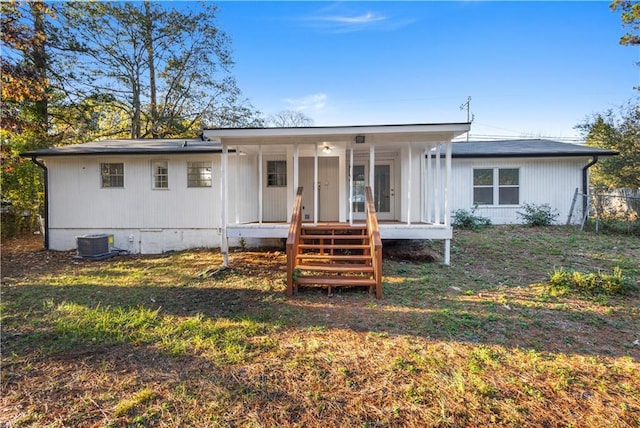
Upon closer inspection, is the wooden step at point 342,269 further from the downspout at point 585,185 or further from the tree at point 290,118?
the tree at point 290,118

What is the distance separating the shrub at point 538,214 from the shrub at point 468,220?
1388mm

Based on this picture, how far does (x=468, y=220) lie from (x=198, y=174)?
30.3 ft

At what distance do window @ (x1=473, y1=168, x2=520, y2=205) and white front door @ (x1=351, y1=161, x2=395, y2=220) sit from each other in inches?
185

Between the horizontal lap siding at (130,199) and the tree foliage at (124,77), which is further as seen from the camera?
the tree foliage at (124,77)

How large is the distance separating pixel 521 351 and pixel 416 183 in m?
5.40

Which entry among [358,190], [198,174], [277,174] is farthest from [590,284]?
[198,174]

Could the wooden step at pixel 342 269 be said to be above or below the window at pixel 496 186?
below

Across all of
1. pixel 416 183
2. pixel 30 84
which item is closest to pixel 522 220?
pixel 416 183

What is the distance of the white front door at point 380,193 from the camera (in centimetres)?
858

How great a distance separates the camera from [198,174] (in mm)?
8820

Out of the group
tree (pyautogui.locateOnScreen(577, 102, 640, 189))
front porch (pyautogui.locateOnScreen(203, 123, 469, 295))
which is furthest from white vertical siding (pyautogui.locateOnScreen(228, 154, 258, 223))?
tree (pyautogui.locateOnScreen(577, 102, 640, 189))

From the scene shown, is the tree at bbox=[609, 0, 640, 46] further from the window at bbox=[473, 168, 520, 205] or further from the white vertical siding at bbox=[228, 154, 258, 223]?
the white vertical siding at bbox=[228, 154, 258, 223]

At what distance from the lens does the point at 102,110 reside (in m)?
15.6

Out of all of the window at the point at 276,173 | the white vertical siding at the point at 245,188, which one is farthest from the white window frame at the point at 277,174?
the white vertical siding at the point at 245,188
